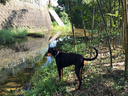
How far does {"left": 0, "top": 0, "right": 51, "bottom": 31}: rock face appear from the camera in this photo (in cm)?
1316

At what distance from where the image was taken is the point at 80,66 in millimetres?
3010

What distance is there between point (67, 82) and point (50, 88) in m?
0.58

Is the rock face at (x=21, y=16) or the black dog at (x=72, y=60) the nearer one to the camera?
the black dog at (x=72, y=60)

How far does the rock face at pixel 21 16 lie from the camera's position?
43.2 ft

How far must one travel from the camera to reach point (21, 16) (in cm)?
1546

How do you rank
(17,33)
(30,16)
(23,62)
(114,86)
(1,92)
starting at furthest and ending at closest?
(30,16) → (17,33) → (23,62) → (1,92) → (114,86)

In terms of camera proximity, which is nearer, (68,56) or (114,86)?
(114,86)

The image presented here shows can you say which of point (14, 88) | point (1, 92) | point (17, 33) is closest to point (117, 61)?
point (14, 88)

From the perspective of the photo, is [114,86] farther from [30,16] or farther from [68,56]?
[30,16]

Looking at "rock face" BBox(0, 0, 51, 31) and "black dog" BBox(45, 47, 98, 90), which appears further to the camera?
"rock face" BBox(0, 0, 51, 31)

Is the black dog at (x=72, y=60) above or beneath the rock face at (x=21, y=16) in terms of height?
beneath

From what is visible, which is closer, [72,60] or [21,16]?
[72,60]

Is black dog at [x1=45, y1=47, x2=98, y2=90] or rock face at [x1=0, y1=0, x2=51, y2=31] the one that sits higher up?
rock face at [x1=0, y1=0, x2=51, y2=31]

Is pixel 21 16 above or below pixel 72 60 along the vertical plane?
above
